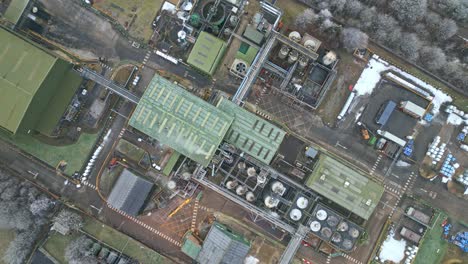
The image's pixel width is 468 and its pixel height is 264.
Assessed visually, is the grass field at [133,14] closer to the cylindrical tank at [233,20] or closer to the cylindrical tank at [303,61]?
the cylindrical tank at [233,20]

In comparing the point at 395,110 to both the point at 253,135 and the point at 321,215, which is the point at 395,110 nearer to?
the point at 321,215

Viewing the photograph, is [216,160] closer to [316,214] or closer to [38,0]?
[316,214]

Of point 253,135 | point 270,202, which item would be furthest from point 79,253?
point 253,135

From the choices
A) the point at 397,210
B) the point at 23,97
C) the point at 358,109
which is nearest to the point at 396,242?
→ the point at 397,210

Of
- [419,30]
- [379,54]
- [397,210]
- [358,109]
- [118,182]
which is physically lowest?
[118,182]

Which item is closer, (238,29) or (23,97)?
(23,97)

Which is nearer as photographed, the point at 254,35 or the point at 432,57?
the point at 254,35
